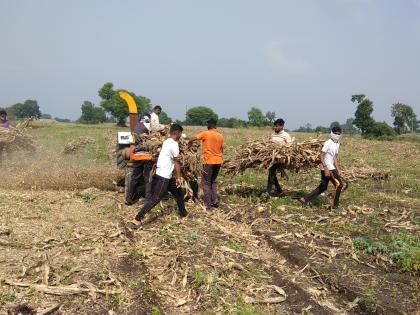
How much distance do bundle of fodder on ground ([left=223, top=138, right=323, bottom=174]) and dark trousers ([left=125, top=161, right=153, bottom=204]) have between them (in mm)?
2023

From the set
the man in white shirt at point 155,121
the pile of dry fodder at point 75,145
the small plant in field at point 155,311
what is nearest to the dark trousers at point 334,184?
the man in white shirt at point 155,121

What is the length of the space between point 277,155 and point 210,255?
3.75 m

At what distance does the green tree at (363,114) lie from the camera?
51.0 meters

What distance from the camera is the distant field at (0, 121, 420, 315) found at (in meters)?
5.05

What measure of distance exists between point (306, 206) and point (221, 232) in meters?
2.77

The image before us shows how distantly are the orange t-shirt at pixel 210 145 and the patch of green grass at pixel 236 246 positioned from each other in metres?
2.42

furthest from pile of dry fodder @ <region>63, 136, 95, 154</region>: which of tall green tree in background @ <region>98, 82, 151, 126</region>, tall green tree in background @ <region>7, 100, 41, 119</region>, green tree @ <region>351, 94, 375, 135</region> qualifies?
tall green tree in background @ <region>7, 100, 41, 119</region>

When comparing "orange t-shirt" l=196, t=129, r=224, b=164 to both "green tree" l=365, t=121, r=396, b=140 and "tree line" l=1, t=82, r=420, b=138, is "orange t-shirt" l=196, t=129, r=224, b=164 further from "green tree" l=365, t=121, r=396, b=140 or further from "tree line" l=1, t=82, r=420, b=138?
"green tree" l=365, t=121, r=396, b=140

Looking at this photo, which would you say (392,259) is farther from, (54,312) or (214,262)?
(54,312)

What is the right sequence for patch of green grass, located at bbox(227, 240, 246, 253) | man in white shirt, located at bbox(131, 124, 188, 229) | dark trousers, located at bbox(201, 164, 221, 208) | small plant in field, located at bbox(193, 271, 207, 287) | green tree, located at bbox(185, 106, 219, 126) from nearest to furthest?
small plant in field, located at bbox(193, 271, 207, 287) → patch of green grass, located at bbox(227, 240, 246, 253) → man in white shirt, located at bbox(131, 124, 188, 229) → dark trousers, located at bbox(201, 164, 221, 208) → green tree, located at bbox(185, 106, 219, 126)

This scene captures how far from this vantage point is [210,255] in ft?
20.6

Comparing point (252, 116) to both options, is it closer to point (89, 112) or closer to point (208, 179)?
point (89, 112)

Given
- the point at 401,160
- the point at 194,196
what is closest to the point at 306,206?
the point at 194,196

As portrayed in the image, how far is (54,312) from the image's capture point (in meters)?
4.68
